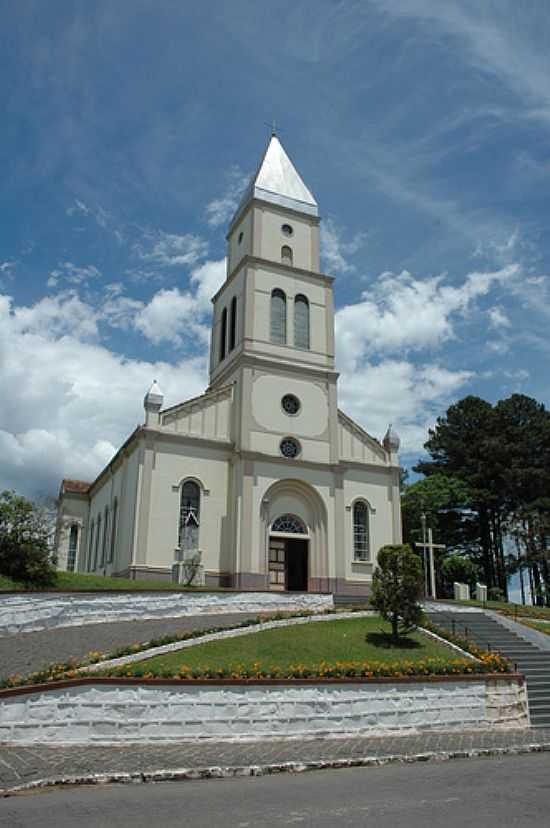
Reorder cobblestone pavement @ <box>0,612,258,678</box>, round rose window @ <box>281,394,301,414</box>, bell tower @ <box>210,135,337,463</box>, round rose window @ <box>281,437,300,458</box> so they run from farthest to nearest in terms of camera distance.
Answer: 1. round rose window @ <box>281,394,301,414</box>
2. bell tower @ <box>210,135,337,463</box>
3. round rose window @ <box>281,437,300,458</box>
4. cobblestone pavement @ <box>0,612,258,678</box>

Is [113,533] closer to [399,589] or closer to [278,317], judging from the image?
[278,317]

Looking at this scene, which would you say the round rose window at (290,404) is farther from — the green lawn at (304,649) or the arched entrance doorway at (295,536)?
the green lawn at (304,649)

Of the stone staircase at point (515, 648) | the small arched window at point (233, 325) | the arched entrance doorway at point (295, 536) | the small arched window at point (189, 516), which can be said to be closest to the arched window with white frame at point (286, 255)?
the small arched window at point (233, 325)

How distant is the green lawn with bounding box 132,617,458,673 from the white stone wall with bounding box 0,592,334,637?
135 inches

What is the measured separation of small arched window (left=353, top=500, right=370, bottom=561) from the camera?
31078 mm

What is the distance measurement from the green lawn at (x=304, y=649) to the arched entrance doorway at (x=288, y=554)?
10.4 meters

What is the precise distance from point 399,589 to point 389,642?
136 centimetres

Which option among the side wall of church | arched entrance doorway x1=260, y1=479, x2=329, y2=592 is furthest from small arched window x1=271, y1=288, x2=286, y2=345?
arched entrance doorway x1=260, y1=479, x2=329, y2=592

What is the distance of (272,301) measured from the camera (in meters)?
33.5

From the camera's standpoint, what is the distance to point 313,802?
8.06 meters

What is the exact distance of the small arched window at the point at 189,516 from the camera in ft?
90.0

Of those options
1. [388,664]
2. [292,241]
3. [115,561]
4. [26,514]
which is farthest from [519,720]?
[292,241]

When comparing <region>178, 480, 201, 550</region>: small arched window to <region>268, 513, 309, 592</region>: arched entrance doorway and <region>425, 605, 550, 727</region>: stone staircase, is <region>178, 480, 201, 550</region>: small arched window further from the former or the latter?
<region>425, 605, 550, 727</region>: stone staircase

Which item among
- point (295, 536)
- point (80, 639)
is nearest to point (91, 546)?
point (295, 536)
